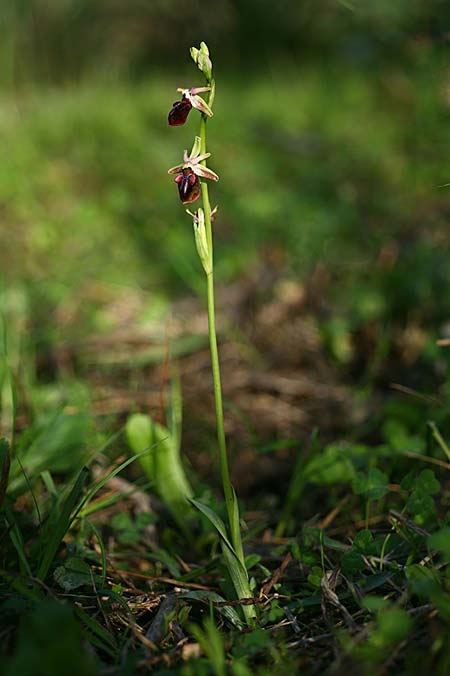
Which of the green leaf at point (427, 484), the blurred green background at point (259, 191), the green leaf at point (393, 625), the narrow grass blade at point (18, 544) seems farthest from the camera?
the blurred green background at point (259, 191)

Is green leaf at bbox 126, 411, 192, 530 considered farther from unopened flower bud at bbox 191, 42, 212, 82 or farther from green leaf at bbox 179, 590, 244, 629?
unopened flower bud at bbox 191, 42, 212, 82

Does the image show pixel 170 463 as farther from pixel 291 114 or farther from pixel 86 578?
pixel 291 114

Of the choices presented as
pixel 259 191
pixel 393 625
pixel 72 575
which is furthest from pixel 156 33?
pixel 393 625

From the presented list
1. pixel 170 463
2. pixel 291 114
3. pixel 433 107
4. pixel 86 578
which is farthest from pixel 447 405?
pixel 291 114

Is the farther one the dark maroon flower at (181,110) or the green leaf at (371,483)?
the green leaf at (371,483)

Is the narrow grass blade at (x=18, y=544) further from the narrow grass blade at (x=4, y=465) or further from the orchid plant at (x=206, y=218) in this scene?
the orchid plant at (x=206, y=218)

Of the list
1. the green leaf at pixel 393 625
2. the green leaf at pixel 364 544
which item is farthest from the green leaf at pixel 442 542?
the green leaf at pixel 364 544

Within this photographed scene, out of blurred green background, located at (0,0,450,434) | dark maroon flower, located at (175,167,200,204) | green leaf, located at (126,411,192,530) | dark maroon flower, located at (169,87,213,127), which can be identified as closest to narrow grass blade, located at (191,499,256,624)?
green leaf, located at (126,411,192,530)
